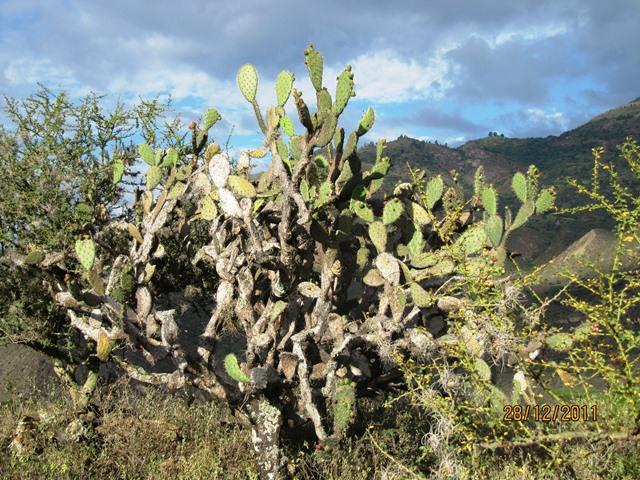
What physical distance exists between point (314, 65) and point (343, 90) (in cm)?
35

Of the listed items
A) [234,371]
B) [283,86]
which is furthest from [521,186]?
[234,371]

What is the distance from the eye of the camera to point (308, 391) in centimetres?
562

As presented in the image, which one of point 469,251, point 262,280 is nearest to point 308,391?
point 262,280

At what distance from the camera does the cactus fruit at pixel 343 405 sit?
5.66 m

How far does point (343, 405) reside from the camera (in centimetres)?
566

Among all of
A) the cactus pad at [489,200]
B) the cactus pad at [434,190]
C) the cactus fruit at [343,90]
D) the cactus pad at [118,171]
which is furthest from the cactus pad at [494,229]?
the cactus pad at [118,171]

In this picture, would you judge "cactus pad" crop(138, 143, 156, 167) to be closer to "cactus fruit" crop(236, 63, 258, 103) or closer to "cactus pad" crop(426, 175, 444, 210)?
"cactus fruit" crop(236, 63, 258, 103)

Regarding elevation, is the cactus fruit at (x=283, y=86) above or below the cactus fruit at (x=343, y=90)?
above

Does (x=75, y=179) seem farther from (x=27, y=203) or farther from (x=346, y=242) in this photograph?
(x=346, y=242)

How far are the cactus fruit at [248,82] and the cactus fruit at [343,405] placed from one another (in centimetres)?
287

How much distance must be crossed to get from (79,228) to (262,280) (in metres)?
2.80
